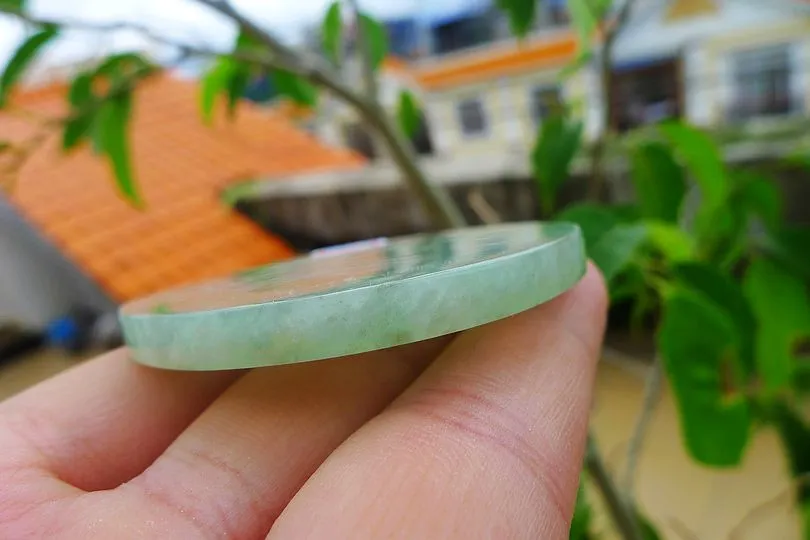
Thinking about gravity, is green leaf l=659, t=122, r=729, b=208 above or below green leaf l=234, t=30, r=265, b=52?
below

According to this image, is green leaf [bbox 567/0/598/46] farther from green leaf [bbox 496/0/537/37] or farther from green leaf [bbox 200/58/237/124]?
green leaf [bbox 200/58/237/124]

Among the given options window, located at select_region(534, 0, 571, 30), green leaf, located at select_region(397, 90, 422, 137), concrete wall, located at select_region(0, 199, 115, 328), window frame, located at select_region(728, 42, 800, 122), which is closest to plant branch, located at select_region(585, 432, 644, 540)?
green leaf, located at select_region(397, 90, 422, 137)

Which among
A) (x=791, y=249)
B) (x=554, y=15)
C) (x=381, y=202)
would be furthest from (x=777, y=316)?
(x=554, y=15)

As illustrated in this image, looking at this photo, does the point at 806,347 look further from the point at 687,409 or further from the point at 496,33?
the point at 496,33

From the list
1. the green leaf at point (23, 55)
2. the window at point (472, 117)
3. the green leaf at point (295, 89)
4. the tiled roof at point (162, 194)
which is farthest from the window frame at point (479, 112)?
the green leaf at point (23, 55)

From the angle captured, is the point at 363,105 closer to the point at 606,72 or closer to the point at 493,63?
the point at 606,72

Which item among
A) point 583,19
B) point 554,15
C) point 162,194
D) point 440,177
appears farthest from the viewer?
point 162,194

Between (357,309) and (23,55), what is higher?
(23,55)
